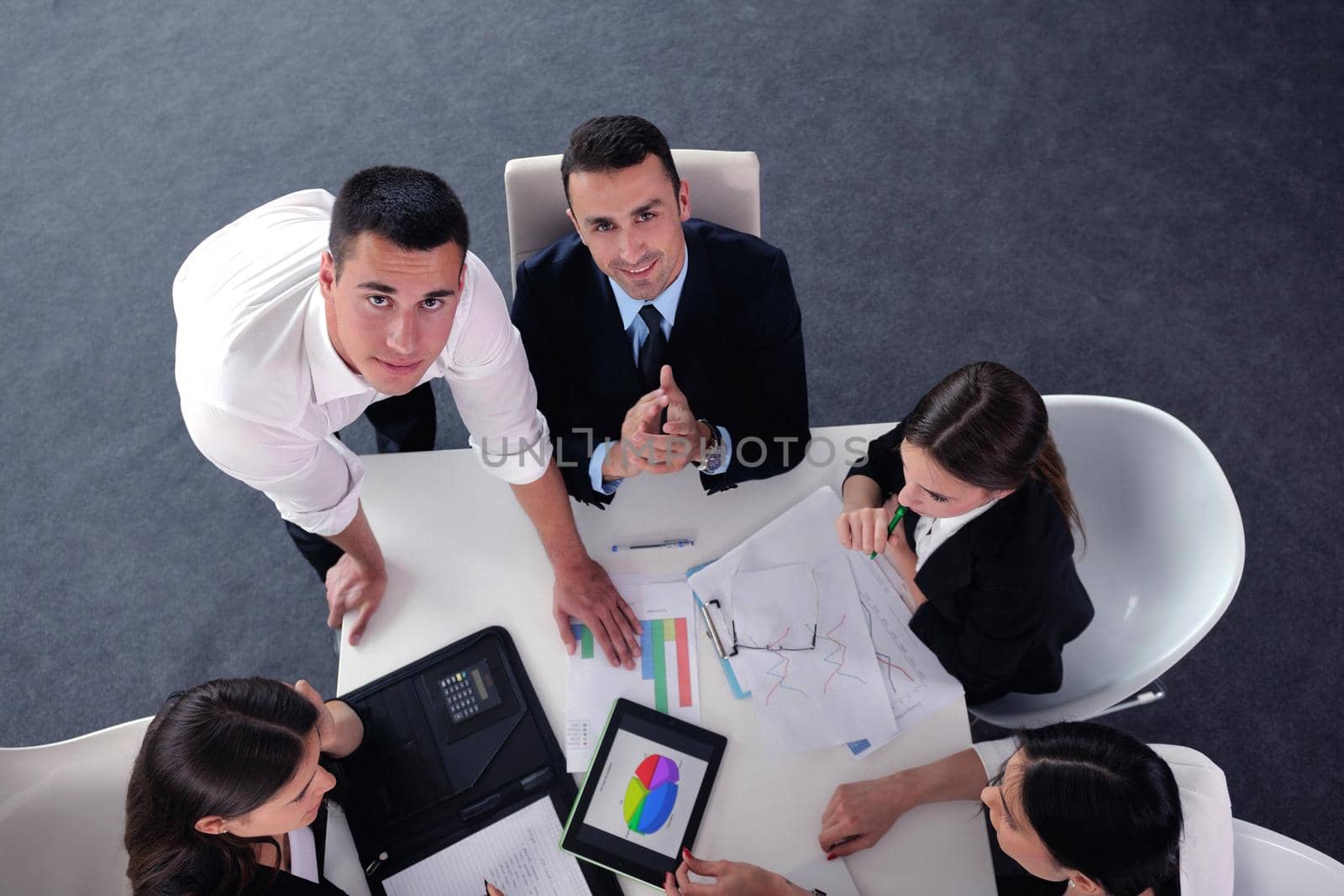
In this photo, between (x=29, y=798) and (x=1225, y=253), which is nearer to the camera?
(x=29, y=798)

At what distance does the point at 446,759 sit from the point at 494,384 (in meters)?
0.58

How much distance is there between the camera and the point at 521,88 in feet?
10.2

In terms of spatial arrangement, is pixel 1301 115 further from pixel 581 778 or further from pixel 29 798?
pixel 29 798

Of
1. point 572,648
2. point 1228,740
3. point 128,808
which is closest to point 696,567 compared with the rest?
point 572,648

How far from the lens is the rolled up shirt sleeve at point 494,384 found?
1.46 meters

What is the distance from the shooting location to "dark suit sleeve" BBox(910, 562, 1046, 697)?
146cm

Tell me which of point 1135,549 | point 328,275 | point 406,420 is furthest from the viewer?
point 406,420

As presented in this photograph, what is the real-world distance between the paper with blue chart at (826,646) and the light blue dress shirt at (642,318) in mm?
166

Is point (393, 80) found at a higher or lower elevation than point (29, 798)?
higher

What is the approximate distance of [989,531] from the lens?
1482mm

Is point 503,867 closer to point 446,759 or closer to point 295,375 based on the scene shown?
point 446,759

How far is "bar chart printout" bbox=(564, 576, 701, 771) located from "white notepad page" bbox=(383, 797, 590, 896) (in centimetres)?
11

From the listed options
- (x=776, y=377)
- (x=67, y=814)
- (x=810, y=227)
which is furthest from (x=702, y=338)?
(x=67, y=814)

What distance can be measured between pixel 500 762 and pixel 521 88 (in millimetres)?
2356
